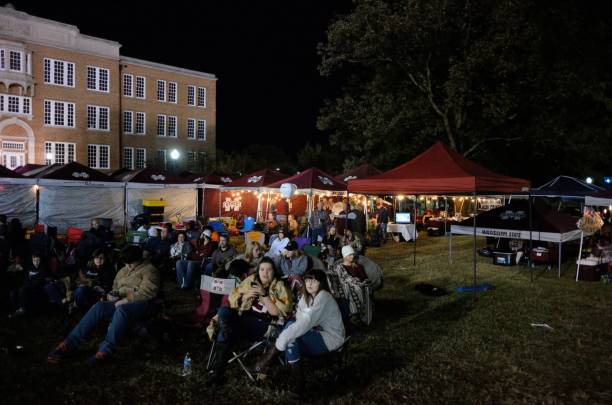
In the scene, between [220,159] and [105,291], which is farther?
[220,159]

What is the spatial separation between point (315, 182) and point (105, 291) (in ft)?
32.3

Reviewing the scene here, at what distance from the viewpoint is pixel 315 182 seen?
15.6 m

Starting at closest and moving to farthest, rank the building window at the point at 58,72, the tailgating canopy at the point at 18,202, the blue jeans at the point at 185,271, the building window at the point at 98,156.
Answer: the blue jeans at the point at 185,271
the tailgating canopy at the point at 18,202
the building window at the point at 58,72
the building window at the point at 98,156

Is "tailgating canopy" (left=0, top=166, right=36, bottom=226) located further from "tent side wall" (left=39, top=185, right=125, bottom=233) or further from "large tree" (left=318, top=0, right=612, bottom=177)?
"large tree" (left=318, top=0, right=612, bottom=177)

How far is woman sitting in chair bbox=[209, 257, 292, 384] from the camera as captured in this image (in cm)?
445

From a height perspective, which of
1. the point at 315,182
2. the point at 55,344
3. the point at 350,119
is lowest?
the point at 55,344

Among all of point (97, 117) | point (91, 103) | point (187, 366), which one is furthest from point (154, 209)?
point (91, 103)

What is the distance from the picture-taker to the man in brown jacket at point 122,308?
488cm

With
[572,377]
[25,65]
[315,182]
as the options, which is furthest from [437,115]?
[25,65]

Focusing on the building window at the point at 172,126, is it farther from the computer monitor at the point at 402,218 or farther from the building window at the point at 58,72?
the computer monitor at the point at 402,218

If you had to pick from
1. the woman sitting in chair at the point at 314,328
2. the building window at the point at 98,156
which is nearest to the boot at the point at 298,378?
the woman sitting in chair at the point at 314,328

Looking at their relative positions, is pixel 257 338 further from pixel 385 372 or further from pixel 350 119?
pixel 350 119

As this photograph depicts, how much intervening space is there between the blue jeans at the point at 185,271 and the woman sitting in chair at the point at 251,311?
421 cm

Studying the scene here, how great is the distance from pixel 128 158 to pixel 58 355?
36.3 meters
